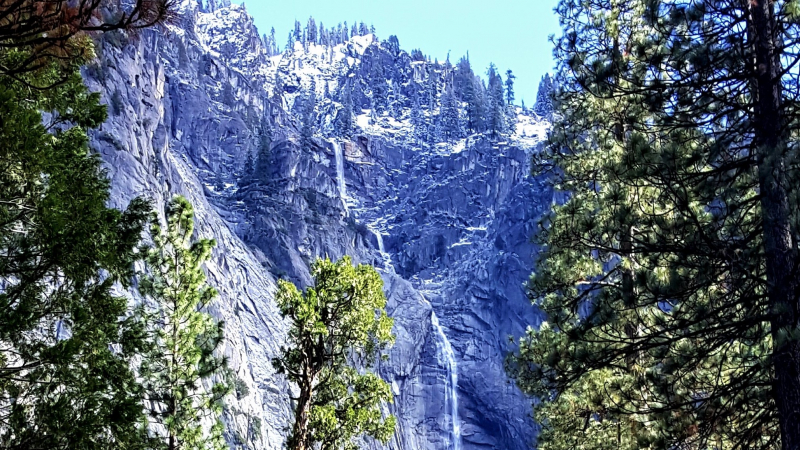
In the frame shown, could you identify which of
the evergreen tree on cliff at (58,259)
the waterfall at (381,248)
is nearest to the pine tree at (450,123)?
the waterfall at (381,248)

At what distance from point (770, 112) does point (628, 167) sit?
1.44 meters

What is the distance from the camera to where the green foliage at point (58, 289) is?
19.4 ft

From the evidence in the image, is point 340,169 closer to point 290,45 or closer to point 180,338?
point 290,45

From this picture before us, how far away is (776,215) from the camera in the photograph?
5598 millimetres

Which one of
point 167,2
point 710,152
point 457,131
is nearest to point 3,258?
point 167,2

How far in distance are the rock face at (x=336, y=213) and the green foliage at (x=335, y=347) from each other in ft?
37.7

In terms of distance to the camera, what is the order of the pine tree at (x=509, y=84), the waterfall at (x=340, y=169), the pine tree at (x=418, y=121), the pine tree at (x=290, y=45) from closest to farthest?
the waterfall at (x=340, y=169)
the pine tree at (x=418, y=121)
the pine tree at (x=509, y=84)
the pine tree at (x=290, y=45)

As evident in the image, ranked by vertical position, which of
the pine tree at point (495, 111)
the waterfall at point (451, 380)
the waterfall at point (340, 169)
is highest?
the pine tree at point (495, 111)

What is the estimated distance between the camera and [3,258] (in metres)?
6.66

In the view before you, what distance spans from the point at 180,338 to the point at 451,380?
5275 cm

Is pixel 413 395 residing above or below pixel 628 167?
above

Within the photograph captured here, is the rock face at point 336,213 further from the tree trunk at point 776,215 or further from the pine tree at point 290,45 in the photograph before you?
the pine tree at point 290,45

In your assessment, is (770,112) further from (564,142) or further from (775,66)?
(564,142)

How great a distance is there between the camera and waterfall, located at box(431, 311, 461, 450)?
58.4 m
